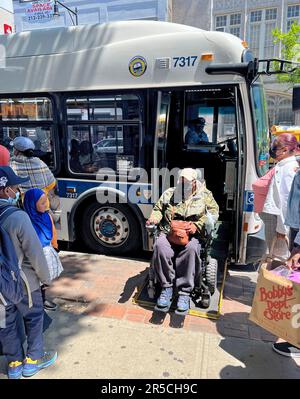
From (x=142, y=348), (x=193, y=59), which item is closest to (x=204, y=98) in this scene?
(x=193, y=59)

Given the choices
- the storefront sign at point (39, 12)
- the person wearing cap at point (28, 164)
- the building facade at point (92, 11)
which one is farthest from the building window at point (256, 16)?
the person wearing cap at point (28, 164)

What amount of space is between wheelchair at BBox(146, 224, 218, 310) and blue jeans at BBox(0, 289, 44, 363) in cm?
123

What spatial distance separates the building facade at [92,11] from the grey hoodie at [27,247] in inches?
786

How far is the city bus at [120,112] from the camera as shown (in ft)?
13.1

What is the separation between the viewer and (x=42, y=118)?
4758 mm

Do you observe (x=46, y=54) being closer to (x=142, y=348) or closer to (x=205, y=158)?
(x=205, y=158)

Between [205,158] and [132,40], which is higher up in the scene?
[132,40]

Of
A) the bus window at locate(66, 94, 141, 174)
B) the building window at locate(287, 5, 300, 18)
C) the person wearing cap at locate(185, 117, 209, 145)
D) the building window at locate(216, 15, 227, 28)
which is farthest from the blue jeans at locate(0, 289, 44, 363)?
the building window at locate(287, 5, 300, 18)

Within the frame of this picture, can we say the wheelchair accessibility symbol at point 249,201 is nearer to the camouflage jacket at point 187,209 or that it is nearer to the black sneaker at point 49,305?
the camouflage jacket at point 187,209

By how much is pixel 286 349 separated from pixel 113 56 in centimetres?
380

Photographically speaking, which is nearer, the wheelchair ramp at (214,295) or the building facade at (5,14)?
the wheelchair ramp at (214,295)

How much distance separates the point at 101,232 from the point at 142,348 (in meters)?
2.25

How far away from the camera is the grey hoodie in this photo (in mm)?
2209

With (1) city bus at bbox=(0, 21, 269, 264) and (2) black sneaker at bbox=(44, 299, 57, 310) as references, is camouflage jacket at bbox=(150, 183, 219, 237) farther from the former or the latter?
(2) black sneaker at bbox=(44, 299, 57, 310)
